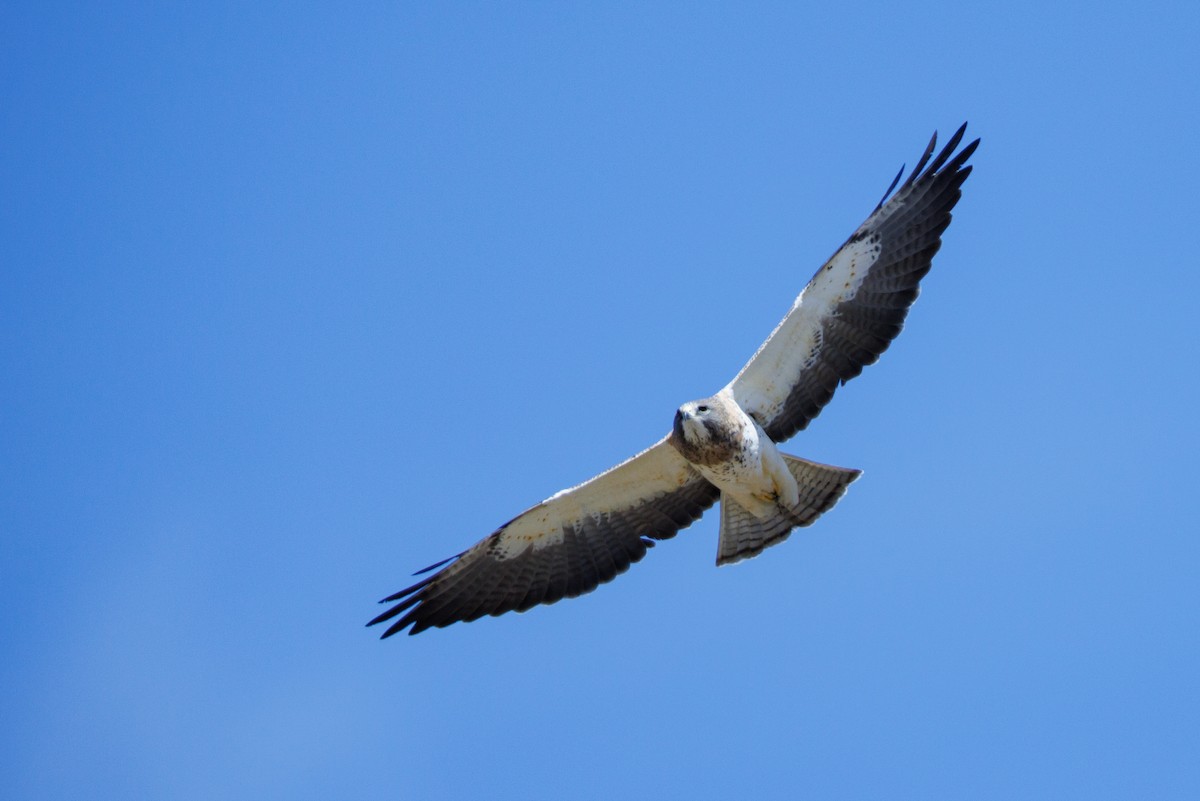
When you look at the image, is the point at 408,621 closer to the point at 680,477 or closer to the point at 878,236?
the point at 680,477

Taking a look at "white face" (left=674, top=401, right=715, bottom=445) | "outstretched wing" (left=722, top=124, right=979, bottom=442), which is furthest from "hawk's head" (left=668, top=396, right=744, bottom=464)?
"outstretched wing" (left=722, top=124, right=979, bottom=442)

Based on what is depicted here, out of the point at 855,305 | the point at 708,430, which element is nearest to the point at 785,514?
the point at 708,430

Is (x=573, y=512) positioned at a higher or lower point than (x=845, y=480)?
higher

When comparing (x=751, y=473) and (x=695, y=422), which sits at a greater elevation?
(x=695, y=422)

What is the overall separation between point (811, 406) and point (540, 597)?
2723 mm

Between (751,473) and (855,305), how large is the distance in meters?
1.63

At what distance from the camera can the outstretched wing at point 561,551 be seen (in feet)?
40.2

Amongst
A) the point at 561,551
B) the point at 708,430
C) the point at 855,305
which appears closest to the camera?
the point at 708,430

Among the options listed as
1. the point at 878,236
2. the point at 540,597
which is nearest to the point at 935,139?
the point at 878,236

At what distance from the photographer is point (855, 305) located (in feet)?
39.4

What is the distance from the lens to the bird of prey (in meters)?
11.9

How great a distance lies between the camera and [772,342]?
1191 cm

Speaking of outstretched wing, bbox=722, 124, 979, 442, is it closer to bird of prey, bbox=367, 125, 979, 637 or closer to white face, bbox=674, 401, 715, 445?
bird of prey, bbox=367, 125, 979, 637

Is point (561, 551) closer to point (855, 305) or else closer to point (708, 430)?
point (708, 430)
